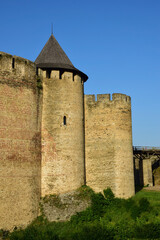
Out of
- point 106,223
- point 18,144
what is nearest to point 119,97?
point 18,144

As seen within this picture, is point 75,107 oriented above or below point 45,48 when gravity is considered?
below

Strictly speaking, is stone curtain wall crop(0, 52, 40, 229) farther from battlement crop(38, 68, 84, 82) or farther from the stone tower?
battlement crop(38, 68, 84, 82)

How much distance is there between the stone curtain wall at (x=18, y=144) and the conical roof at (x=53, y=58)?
195 cm

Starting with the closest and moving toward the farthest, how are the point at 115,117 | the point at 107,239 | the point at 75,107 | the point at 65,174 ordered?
the point at 107,239, the point at 65,174, the point at 75,107, the point at 115,117

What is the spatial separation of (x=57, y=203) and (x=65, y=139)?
4361 mm

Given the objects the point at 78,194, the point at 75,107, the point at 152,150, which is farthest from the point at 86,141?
the point at 152,150

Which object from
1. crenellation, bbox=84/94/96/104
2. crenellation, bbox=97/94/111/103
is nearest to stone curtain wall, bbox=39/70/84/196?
crenellation, bbox=84/94/96/104

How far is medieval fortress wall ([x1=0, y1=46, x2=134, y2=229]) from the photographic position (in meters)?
18.6

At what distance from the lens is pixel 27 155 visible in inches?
765

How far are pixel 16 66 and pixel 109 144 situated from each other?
925cm

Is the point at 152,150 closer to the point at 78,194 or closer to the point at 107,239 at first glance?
the point at 78,194

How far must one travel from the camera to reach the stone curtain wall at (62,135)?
20.6 metres

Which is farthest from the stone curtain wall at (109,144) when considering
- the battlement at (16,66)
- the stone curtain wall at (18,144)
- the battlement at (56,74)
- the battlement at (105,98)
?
the battlement at (16,66)

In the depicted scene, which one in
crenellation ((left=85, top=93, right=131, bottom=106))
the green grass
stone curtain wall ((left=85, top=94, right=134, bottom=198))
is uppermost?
crenellation ((left=85, top=93, right=131, bottom=106))
